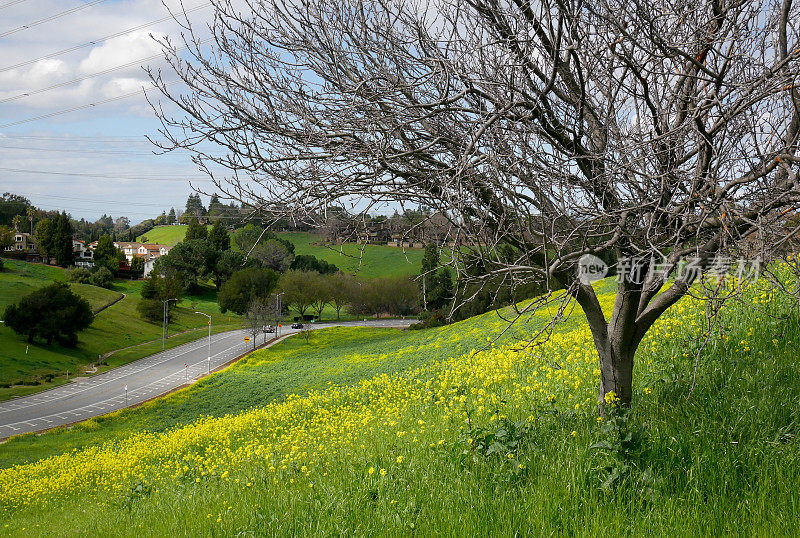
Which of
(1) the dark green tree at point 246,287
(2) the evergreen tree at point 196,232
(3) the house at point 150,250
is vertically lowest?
(1) the dark green tree at point 246,287

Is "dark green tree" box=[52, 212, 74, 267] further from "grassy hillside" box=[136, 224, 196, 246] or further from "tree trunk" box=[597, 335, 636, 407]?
"tree trunk" box=[597, 335, 636, 407]

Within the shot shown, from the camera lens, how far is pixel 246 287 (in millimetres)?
64438

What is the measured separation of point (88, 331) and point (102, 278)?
2194 cm

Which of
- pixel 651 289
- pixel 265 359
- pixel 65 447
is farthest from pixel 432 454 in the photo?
pixel 265 359

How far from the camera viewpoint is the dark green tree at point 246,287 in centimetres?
6372

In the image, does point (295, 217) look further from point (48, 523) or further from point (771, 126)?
point (48, 523)

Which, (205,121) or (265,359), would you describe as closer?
(205,121)

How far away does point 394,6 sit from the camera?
3.90m

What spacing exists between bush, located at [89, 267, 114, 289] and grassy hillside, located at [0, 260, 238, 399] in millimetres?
1418

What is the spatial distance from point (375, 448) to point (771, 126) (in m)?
4.50

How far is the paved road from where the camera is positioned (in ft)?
103

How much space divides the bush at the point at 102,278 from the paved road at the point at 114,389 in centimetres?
2543

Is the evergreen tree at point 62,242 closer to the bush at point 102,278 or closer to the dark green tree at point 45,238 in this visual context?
the dark green tree at point 45,238

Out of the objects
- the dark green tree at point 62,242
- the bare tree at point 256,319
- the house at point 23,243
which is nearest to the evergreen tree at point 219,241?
the dark green tree at point 62,242
